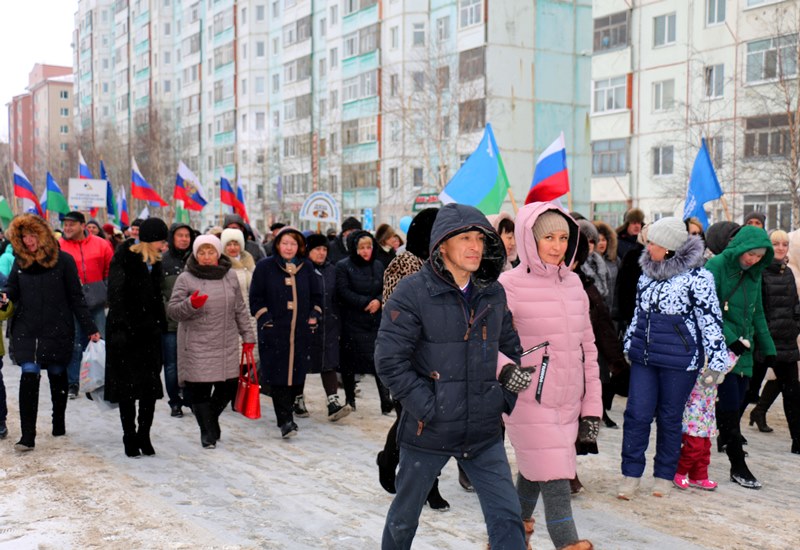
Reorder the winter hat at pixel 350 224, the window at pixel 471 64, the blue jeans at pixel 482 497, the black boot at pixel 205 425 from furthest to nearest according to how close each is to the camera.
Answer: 1. the window at pixel 471 64
2. the winter hat at pixel 350 224
3. the black boot at pixel 205 425
4. the blue jeans at pixel 482 497

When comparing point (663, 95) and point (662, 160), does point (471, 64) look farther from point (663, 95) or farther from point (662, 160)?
point (662, 160)

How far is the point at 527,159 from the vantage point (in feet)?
140

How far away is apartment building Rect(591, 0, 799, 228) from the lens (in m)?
29.7

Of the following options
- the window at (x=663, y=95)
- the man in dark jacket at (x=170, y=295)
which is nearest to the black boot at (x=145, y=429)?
the man in dark jacket at (x=170, y=295)

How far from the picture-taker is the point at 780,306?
754 cm

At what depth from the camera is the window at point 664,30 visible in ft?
114

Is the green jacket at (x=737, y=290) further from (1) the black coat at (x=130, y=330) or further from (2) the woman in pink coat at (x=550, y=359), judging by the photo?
(1) the black coat at (x=130, y=330)

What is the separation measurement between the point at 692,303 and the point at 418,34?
1641 inches

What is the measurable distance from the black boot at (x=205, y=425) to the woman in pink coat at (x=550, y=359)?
3.58 m

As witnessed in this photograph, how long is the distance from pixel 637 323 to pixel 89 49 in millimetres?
102544

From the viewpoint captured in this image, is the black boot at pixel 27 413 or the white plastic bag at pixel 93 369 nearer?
the black boot at pixel 27 413

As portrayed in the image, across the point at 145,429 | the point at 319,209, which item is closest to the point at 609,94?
the point at 319,209

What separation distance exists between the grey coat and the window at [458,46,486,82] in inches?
1402

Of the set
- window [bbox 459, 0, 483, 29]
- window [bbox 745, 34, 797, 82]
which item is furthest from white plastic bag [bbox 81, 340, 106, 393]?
window [bbox 459, 0, 483, 29]
